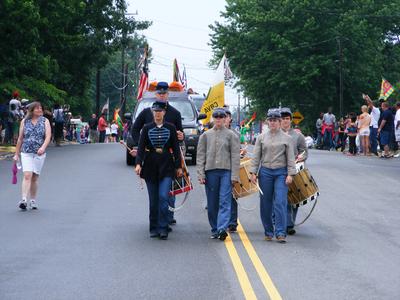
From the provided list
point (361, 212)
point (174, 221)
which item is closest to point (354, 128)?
point (361, 212)

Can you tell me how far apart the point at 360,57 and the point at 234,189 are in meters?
52.7

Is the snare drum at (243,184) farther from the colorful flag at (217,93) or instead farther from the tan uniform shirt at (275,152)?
the colorful flag at (217,93)

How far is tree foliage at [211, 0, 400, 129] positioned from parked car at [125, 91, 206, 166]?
1405 inches

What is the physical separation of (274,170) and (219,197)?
81cm

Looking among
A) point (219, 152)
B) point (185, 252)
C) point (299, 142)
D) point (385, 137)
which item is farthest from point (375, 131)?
point (185, 252)

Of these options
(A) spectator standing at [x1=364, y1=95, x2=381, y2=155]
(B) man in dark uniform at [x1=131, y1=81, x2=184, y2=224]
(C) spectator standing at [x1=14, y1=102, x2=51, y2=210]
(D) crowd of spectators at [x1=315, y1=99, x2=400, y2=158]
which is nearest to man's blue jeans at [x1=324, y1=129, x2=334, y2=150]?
(D) crowd of spectators at [x1=315, y1=99, x2=400, y2=158]

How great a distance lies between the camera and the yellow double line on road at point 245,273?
891 centimetres

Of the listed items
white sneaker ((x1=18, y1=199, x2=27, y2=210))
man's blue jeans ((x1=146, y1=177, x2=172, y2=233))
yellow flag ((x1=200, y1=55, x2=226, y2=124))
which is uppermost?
yellow flag ((x1=200, y1=55, x2=226, y2=124))

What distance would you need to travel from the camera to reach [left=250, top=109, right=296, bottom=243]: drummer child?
1238cm

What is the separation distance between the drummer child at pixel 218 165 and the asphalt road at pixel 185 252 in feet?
1.53

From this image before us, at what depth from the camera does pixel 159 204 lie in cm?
1261

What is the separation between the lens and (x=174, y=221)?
46.0ft

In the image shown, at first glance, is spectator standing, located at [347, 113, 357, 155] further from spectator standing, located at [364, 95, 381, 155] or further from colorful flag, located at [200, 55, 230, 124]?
colorful flag, located at [200, 55, 230, 124]

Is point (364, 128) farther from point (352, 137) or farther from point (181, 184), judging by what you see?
point (181, 184)
